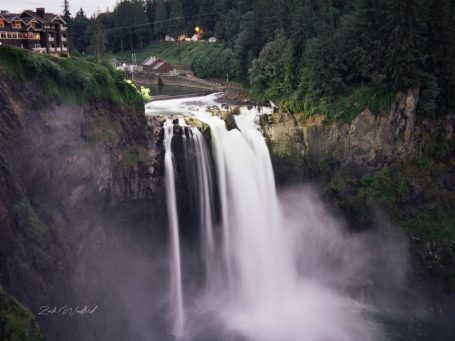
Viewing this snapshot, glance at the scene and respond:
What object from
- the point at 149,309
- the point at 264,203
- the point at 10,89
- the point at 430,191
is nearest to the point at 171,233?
the point at 149,309

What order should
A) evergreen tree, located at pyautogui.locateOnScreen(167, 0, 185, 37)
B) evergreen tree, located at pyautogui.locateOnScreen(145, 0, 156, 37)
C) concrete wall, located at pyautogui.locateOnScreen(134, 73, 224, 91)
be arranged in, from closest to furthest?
concrete wall, located at pyautogui.locateOnScreen(134, 73, 224, 91), evergreen tree, located at pyautogui.locateOnScreen(167, 0, 185, 37), evergreen tree, located at pyautogui.locateOnScreen(145, 0, 156, 37)

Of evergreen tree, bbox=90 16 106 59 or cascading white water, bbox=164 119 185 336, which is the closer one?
cascading white water, bbox=164 119 185 336

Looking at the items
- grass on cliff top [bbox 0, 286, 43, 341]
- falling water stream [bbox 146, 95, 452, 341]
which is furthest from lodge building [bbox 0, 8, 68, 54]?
grass on cliff top [bbox 0, 286, 43, 341]

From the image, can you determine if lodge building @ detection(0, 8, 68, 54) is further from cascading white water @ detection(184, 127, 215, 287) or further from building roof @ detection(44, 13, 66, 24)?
cascading white water @ detection(184, 127, 215, 287)

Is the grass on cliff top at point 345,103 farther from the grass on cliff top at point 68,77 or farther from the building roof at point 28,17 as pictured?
the building roof at point 28,17

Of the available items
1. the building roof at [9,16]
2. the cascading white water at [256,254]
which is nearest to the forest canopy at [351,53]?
the cascading white water at [256,254]

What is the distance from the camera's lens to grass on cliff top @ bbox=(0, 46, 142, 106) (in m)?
20.5

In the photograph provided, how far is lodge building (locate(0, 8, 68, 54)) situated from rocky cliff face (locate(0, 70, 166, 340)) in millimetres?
6650

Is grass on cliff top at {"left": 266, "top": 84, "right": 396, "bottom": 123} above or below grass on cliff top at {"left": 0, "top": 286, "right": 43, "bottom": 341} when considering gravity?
above

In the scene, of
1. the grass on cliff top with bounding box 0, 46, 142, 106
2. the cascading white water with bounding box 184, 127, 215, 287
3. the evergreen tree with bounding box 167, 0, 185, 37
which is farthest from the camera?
the evergreen tree with bounding box 167, 0, 185, 37

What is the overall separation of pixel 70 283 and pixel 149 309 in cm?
559

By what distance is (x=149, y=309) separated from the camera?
24391mm

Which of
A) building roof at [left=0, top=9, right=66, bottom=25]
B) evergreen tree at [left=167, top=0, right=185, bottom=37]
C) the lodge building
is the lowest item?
the lodge building

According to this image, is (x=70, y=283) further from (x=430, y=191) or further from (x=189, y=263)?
(x=430, y=191)
